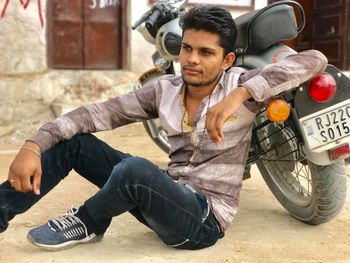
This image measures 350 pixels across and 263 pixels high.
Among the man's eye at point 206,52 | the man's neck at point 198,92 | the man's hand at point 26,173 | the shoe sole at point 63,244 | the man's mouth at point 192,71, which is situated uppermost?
the man's eye at point 206,52

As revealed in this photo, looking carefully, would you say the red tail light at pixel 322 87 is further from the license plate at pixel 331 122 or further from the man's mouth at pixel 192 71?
the man's mouth at pixel 192 71

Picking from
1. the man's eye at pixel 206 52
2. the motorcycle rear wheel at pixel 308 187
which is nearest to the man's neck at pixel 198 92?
the man's eye at pixel 206 52

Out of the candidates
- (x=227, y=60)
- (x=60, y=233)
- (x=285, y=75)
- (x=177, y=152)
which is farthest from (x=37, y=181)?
(x=285, y=75)

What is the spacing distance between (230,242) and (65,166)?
826 mm

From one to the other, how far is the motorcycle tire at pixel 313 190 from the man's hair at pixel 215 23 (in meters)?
0.70

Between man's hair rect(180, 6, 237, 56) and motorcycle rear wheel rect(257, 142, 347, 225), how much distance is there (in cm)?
70

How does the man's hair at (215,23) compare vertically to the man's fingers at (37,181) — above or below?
above

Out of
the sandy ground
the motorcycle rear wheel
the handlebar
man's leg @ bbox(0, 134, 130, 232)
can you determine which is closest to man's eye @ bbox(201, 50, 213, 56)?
man's leg @ bbox(0, 134, 130, 232)

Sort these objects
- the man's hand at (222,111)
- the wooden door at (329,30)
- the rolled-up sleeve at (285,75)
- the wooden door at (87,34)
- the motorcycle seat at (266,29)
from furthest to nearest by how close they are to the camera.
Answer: the wooden door at (329,30), the wooden door at (87,34), the motorcycle seat at (266,29), the rolled-up sleeve at (285,75), the man's hand at (222,111)

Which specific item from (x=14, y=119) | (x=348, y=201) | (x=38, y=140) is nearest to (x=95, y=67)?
(x=14, y=119)

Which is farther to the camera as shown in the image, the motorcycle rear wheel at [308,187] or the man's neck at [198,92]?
the motorcycle rear wheel at [308,187]

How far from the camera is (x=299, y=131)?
2260mm

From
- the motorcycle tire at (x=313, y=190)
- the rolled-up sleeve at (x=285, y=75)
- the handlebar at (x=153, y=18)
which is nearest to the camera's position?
the rolled-up sleeve at (x=285, y=75)

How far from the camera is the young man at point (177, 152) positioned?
6.49ft
